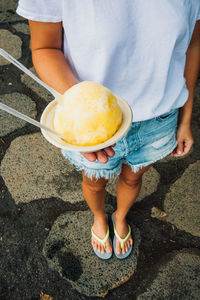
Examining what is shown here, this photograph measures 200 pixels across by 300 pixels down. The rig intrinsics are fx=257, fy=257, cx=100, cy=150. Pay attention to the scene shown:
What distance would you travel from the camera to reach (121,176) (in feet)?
5.34

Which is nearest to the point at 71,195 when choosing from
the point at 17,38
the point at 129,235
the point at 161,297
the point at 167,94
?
the point at 129,235

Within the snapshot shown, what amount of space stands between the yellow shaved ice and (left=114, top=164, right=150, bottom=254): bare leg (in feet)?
1.89

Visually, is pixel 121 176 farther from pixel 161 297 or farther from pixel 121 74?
pixel 161 297

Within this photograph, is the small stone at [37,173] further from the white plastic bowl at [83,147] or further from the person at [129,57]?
the white plastic bowl at [83,147]

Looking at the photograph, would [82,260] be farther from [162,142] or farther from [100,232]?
[162,142]

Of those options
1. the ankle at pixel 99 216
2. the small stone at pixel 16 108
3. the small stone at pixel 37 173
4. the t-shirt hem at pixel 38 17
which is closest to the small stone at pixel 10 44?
the small stone at pixel 16 108

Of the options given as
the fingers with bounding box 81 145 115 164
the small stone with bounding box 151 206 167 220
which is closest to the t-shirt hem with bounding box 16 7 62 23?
the fingers with bounding box 81 145 115 164

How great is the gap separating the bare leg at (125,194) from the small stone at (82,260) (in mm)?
119

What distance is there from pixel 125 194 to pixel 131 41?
98cm

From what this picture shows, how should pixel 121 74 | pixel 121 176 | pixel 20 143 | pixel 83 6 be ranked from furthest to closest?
pixel 20 143
pixel 121 176
pixel 121 74
pixel 83 6

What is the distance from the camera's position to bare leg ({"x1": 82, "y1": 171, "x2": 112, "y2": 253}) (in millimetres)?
1486

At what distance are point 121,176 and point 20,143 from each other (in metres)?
1.28

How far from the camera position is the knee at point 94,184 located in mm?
1455

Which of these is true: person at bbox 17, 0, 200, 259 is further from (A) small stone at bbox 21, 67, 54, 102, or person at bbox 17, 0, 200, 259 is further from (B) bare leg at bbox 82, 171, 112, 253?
(A) small stone at bbox 21, 67, 54, 102
